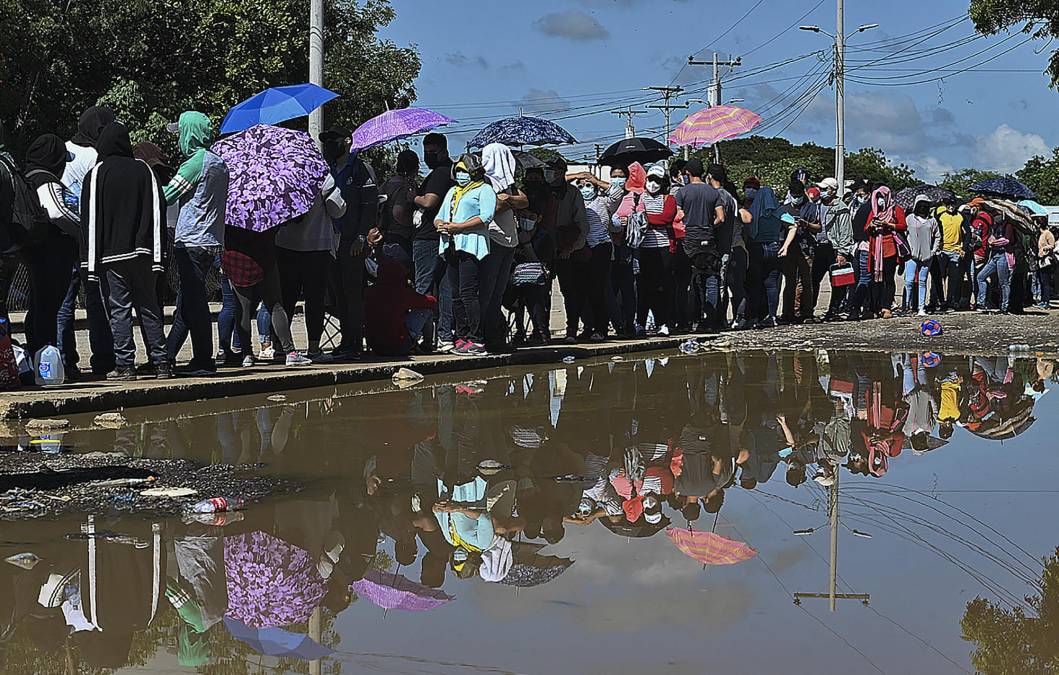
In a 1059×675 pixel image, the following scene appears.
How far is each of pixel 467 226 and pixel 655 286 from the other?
4609mm

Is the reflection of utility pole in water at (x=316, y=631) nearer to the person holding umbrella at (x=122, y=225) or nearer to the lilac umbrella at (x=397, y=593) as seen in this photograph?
the lilac umbrella at (x=397, y=593)

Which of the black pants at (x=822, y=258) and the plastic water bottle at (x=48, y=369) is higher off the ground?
the black pants at (x=822, y=258)

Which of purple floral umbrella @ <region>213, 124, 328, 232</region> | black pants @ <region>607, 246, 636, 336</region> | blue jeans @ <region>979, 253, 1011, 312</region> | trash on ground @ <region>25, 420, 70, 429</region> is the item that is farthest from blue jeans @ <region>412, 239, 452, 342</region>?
blue jeans @ <region>979, 253, 1011, 312</region>

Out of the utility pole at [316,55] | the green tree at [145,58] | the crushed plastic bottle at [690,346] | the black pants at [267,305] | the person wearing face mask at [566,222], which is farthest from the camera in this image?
the green tree at [145,58]

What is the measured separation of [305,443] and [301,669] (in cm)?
411

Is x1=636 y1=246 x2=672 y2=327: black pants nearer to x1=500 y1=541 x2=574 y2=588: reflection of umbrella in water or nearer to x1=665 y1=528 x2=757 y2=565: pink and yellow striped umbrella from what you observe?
x1=665 y1=528 x2=757 y2=565: pink and yellow striped umbrella

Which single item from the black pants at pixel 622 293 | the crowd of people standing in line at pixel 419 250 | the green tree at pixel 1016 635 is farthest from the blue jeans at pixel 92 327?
the green tree at pixel 1016 635

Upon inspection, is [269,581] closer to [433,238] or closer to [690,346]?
[433,238]

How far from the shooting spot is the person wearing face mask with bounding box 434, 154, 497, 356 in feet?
40.7

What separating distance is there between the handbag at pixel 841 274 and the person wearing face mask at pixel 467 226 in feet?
27.2

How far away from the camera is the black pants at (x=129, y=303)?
32.2 feet

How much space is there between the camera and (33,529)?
5.63 m

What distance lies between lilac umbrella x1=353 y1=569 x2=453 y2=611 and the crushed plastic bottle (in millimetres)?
10463

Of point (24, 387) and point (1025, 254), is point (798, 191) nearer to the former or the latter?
point (1025, 254)
